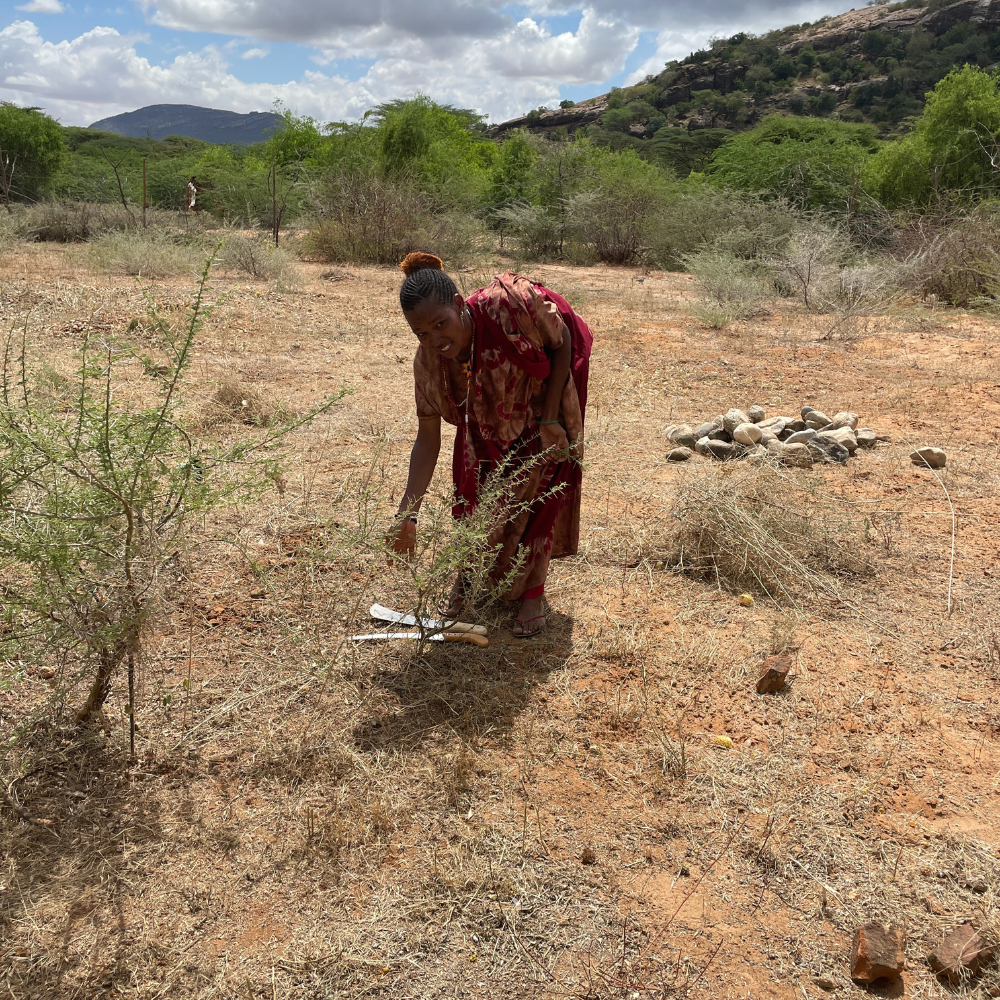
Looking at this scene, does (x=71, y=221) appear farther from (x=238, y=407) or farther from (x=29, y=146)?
(x=238, y=407)

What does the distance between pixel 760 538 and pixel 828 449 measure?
182 centimetres

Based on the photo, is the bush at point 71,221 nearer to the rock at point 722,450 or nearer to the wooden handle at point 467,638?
the rock at point 722,450

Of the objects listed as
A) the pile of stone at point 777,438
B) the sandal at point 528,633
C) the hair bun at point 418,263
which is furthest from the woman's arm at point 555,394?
the pile of stone at point 777,438

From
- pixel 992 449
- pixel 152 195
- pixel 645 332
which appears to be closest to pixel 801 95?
pixel 152 195

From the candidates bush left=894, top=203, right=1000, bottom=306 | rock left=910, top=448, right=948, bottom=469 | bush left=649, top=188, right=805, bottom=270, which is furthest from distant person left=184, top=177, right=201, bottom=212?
rock left=910, top=448, right=948, bottom=469

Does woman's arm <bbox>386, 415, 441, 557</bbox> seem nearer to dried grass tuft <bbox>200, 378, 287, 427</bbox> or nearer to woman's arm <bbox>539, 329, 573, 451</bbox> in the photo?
woman's arm <bbox>539, 329, 573, 451</bbox>

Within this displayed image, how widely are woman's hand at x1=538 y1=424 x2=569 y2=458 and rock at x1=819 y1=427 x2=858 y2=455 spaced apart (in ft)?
9.03

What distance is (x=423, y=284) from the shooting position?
7.50ft

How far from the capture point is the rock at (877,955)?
5.23 feet

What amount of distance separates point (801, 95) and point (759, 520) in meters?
49.8

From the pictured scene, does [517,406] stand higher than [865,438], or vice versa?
[517,406]

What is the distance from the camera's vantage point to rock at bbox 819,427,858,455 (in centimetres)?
477

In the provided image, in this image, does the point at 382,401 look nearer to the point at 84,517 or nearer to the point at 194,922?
the point at 84,517

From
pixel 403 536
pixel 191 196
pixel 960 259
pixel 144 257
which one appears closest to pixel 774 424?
pixel 403 536
